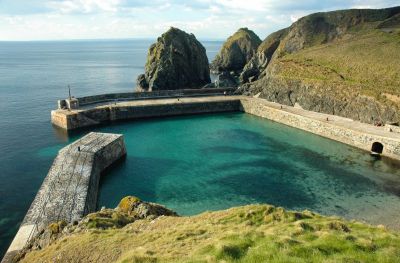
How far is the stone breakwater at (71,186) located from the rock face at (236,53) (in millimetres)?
95108

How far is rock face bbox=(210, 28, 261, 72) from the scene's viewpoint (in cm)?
13562

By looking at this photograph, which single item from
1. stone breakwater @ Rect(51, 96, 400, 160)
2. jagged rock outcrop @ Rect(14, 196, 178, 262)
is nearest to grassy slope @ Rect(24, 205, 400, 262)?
jagged rock outcrop @ Rect(14, 196, 178, 262)

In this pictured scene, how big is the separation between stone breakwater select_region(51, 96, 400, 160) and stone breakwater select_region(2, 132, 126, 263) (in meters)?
16.5

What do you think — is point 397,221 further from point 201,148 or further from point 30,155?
point 30,155

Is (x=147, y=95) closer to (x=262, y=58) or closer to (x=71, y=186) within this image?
(x=71, y=186)

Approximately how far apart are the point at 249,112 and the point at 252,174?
3371cm

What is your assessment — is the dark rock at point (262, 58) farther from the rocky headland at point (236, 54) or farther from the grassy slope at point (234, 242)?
the grassy slope at point (234, 242)

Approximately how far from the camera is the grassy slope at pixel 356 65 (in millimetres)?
60219

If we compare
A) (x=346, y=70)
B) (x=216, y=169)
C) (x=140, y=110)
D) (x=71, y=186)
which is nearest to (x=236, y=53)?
(x=346, y=70)

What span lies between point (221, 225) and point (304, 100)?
175 feet

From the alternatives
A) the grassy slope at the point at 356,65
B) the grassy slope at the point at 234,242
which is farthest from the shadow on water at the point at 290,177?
the grassy slope at the point at 356,65

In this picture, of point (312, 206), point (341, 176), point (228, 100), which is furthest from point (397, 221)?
point (228, 100)

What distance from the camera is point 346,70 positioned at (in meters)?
68.1

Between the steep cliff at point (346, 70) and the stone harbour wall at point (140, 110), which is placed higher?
the steep cliff at point (346, 70)
